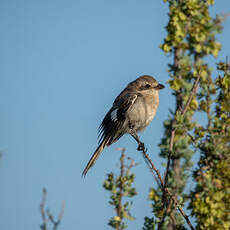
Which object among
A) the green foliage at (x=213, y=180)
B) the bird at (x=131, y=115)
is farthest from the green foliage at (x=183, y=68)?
the bird at (x=131, y=115)

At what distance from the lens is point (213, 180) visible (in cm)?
266

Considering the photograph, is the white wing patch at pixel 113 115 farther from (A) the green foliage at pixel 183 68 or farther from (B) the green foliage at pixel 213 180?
(A) the green foliage at pixel 183 68

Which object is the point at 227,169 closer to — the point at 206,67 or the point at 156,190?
the point at 156,190

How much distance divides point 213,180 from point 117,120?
543 centimetres

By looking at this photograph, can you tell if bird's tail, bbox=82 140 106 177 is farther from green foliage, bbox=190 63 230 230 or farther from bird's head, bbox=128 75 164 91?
green foliage, bbox=190 63 230 230

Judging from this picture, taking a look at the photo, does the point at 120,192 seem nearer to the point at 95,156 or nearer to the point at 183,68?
the point at 183,68

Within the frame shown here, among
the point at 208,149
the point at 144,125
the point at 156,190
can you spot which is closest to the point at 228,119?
the point at 208,149

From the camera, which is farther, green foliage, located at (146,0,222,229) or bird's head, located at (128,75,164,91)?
bird's head, located at (128,75,164,91)

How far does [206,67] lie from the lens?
290 centimetres

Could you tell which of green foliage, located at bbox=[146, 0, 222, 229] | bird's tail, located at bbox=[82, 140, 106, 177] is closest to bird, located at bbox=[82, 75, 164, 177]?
bird's tail, located at bbox=[82, 140, 106, 177]

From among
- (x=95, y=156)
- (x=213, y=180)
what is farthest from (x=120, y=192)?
(x=95, y=156)

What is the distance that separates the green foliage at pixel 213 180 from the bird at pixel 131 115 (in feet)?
14.3

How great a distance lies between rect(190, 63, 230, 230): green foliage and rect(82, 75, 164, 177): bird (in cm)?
435

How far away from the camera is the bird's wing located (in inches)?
313
